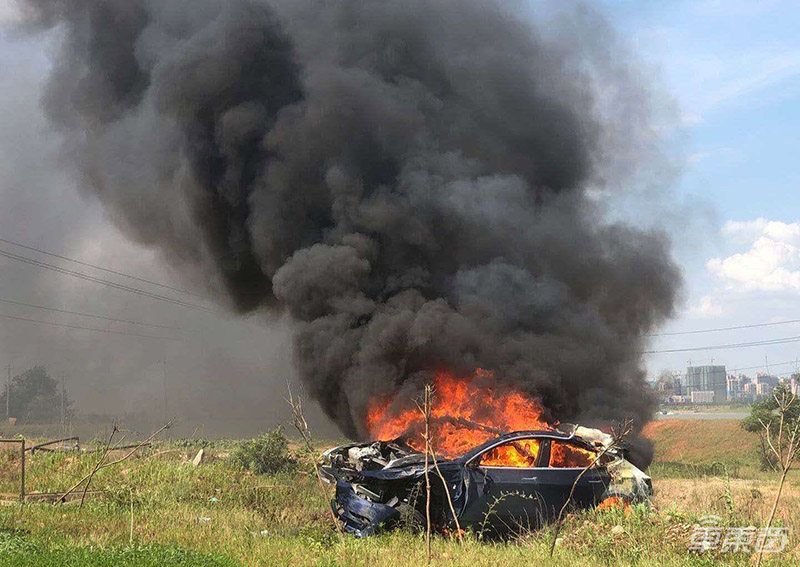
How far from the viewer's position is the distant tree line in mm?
90625

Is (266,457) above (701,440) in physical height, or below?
above

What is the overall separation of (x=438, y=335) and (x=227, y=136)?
38.6 ft

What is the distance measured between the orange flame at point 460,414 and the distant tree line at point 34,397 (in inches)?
3230

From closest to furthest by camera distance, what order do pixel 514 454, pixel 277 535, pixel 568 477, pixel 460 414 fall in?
pixel 568 477, pixel 277 535, pixel 514 454, pixel 460 414

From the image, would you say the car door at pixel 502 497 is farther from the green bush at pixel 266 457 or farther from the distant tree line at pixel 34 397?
the distant tree line at pixel 34 397

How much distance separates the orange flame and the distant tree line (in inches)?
3230

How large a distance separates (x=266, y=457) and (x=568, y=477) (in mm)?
11273

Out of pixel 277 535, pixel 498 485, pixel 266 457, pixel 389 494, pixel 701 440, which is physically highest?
pixel 498 485

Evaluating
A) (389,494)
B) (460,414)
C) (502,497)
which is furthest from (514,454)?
(460,414)

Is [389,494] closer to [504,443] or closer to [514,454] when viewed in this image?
[504,443]

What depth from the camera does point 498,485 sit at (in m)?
10.2

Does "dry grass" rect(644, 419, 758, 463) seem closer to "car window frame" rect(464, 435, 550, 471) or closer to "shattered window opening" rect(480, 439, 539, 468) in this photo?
"shattered window opening" rect(480, 439, 539, 468)

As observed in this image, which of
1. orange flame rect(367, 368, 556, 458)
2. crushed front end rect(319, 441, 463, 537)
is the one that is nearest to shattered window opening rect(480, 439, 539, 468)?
crushed front end rect(319, 441, 463, 537)

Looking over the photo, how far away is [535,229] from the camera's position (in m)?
22.5
